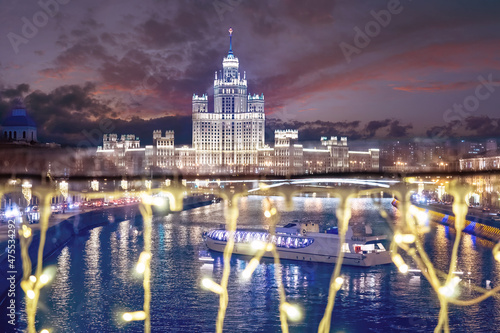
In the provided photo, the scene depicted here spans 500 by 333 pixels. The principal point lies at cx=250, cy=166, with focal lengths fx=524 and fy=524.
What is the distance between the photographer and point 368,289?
10.2 meters

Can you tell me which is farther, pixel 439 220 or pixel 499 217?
pixel 439 220

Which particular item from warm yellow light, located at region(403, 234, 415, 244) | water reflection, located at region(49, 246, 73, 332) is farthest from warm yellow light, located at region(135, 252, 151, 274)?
warm yellow light, located at region(403, 234, 415, 244)

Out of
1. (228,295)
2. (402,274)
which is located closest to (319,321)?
(228,295)

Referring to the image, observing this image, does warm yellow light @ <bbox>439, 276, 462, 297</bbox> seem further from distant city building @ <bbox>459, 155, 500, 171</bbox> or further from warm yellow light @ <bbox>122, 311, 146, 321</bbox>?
distant city building @ <bbox>459, 155, 500, 171</bbox>

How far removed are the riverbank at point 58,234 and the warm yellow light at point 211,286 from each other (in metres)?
3.48

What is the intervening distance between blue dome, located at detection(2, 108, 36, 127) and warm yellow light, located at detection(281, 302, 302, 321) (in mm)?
25502

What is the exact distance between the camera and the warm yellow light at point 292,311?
27.7 ft

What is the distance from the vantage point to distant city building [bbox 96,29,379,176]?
2093 inches

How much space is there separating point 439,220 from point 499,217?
2935 mm

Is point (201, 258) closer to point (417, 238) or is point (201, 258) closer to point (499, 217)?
point (417, 238)

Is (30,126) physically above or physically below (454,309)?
above

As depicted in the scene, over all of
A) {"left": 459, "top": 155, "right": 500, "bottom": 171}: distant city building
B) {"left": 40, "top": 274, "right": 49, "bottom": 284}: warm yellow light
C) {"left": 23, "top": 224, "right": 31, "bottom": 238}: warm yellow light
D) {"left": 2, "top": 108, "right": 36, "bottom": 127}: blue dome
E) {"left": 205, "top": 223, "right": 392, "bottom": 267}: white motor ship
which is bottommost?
{"left": 40, "top": 274, "right": 49, "bottom": 284}: warm yellow light

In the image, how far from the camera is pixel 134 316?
330 inches

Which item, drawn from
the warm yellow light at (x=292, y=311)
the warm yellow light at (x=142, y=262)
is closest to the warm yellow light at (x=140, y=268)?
the warm yellow light at (x=142, y=262)
